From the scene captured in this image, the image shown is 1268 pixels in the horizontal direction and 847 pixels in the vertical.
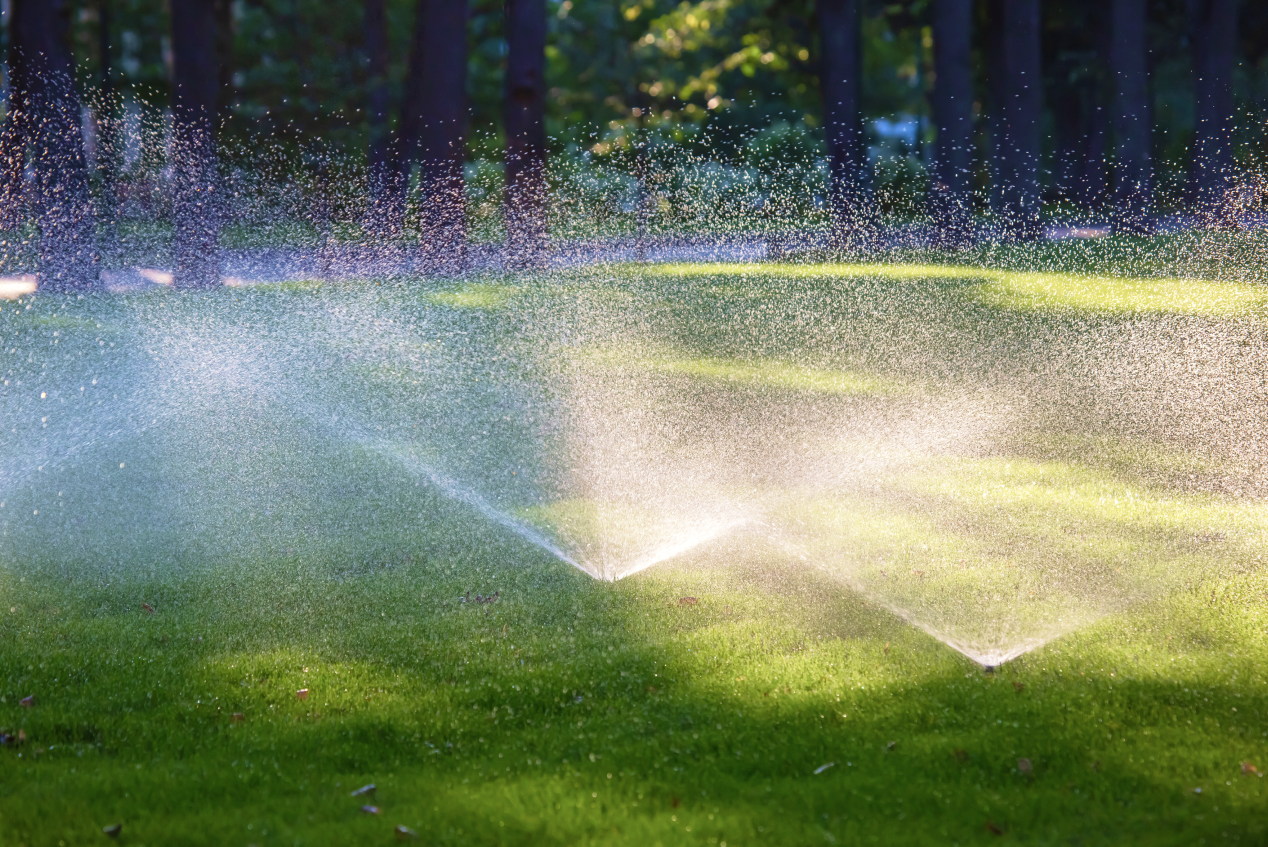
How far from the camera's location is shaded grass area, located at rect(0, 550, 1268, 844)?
138 inches

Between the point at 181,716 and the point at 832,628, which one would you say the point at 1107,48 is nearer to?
the point at 832,628

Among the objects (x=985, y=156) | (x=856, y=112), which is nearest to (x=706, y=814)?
(x=856, y=112)

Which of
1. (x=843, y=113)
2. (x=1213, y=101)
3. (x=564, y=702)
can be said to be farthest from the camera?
(x=1213, y=101)

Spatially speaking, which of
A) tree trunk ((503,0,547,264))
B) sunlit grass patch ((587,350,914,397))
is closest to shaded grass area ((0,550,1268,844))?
sunlit grass patch ((587,350,914,397))

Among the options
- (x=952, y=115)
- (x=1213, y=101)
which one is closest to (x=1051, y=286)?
(x=952, y=115)

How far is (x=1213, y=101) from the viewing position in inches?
777

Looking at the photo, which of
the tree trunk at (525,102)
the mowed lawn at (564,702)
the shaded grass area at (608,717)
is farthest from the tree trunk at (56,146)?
the shaded grass area at (608,717)

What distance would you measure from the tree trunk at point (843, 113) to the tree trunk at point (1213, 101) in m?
4.80

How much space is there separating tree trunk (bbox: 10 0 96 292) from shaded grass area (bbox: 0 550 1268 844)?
10.0 metres

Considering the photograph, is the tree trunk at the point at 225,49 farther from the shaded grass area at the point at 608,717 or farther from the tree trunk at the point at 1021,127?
the shaded grass area at the point at 608,717

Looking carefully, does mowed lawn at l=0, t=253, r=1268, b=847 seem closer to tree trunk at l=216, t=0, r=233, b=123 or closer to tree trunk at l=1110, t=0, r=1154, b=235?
tree trunk at l=1110, t=0, r=1154, b=235

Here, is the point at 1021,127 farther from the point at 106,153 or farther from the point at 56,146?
the point at 106,153

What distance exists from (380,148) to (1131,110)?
11431 millimetres

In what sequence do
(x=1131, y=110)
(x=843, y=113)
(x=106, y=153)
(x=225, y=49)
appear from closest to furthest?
(x=1131, y=110) → (x=843, y=113) → (x=106, y=153) → (x=225, y=49)
